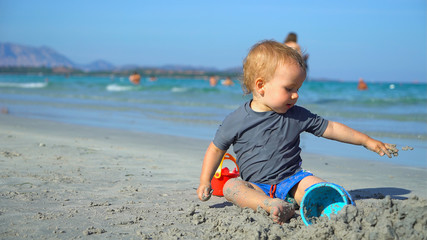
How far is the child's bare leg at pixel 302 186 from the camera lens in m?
2.86

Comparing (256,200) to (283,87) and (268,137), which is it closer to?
(268,137)

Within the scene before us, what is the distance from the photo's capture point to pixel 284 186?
9.64 feet

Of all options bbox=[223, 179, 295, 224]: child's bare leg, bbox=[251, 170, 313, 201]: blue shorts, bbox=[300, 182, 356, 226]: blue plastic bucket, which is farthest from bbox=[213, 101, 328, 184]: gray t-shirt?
bbox=[300, 182, 356, 226]: blue plastic bucket

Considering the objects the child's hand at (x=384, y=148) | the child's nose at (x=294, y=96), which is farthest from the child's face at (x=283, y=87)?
the child's hand at (x=384, y=148)

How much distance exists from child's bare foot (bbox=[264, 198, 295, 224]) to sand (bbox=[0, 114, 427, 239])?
6 cm

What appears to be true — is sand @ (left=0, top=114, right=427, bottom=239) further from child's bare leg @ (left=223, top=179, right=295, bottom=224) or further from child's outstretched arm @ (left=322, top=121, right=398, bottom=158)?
child's outstretched arm @ (left=322, top=121, right=398, bottom=158)

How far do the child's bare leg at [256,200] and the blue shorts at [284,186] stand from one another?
51mm

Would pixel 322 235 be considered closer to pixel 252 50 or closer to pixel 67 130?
pixel 252 50

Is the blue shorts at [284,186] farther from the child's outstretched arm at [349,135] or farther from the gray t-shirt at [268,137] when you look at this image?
the child's outstretched arm at [349,135]

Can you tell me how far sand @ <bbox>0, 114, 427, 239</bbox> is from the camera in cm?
232

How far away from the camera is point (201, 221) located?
107 inches

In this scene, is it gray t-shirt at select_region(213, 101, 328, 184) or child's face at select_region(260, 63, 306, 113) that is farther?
gray t-shirt at select_region(213, 101, 328, 184)

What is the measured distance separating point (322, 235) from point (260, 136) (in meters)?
0.86

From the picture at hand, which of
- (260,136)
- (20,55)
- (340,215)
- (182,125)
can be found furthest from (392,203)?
(20,55)
